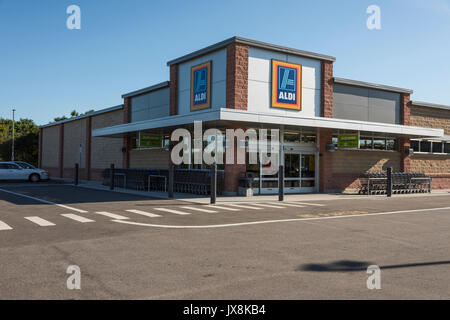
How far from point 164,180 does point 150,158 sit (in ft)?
16.0

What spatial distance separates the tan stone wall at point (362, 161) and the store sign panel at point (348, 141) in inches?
46.7

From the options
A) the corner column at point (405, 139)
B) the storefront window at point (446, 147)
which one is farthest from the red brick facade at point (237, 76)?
the storefront window at point (446, 147)

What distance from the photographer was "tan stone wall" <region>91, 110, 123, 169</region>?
99.2 feet

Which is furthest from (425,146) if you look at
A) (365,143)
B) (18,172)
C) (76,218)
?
(18,172)

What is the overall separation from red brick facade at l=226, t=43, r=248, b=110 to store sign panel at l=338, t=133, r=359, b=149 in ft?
19.9

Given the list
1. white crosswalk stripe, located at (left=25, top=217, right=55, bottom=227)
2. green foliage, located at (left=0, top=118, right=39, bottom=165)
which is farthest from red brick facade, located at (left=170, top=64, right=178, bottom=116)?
green foliage, located at (left=0, top=118, right=39, bottom=165)

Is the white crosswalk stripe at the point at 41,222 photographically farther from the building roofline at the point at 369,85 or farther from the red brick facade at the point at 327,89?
the building roofline at the point at 369,85

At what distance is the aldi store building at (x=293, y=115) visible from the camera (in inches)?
752

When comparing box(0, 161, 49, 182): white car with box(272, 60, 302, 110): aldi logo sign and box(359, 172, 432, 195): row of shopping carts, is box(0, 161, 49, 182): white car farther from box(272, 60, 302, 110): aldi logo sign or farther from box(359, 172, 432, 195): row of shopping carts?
box(359, 172, 432, 195): row of shopping carts

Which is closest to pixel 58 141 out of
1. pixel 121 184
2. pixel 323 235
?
pixel 121 184

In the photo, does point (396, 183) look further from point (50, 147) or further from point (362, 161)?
point (50, 147)

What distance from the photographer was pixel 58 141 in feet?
135

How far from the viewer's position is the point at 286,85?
20.4 metres
